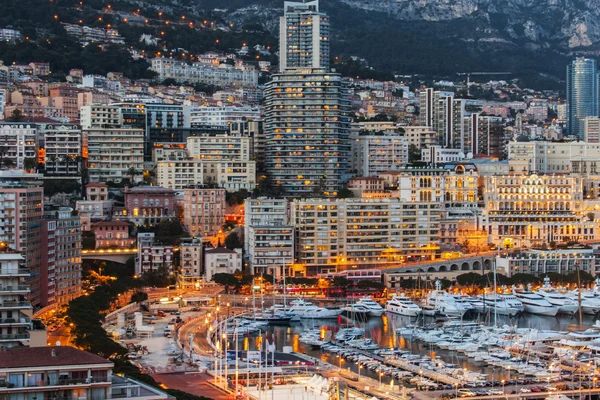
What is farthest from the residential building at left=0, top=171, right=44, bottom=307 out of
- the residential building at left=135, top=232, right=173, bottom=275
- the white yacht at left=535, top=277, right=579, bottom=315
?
the white yacht at left=535, top=277, right=579, bottom=315

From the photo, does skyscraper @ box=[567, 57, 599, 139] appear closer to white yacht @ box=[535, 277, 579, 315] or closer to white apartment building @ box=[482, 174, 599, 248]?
white apartment building @ box=[482, 174, 599, 248]

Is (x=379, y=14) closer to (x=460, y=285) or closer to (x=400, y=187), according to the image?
(x=400, y=187)

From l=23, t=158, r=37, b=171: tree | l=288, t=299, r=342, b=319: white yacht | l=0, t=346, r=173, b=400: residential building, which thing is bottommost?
l=288, t=299, r=342, b=319: white yacht

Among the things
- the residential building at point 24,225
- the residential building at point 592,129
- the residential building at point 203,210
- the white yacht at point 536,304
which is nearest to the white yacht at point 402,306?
the white yacht at point 536,304

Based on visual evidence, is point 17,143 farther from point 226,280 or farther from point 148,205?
point 226,280

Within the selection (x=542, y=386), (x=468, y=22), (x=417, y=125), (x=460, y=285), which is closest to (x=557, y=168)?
(x=417, y=125)

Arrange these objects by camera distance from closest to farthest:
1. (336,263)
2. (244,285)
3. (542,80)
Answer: (244,285) < (336,263) < (542,80)

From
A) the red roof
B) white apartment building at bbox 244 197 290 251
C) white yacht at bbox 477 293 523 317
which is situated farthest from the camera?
white apartment building at bbox 244 197 290 251
